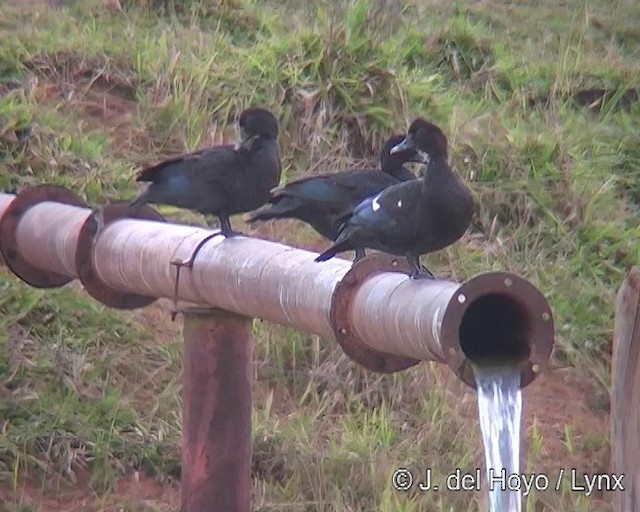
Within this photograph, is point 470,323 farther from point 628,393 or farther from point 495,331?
point 628,393

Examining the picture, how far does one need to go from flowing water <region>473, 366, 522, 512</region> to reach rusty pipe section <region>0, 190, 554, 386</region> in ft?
0.11

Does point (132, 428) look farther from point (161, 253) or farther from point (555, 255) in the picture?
point (555, 255)

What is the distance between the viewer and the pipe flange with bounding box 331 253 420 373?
350 centimetres

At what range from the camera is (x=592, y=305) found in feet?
23.4

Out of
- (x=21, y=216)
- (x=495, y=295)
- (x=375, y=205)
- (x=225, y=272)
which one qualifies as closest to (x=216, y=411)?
(x=225, y=272)

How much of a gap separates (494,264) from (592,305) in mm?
546

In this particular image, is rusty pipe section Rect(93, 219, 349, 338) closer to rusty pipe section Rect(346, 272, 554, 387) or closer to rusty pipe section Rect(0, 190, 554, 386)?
rusty pipe section Rect(0, 190, 554, 386)

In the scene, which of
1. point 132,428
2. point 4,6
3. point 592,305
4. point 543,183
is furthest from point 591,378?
point 4,6

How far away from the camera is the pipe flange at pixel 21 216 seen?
5012 millimetres

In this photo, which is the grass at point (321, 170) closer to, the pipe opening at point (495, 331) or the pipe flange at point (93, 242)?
the pipe flange at point (93, 242)

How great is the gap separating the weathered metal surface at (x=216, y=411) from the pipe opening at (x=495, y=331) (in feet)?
4.18

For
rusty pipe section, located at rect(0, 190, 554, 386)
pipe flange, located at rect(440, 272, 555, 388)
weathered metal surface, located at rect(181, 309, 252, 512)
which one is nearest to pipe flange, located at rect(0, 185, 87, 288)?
rusty pipe section, located at rect(0, 190, 554, 386)

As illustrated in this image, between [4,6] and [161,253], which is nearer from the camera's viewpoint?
[161,253]

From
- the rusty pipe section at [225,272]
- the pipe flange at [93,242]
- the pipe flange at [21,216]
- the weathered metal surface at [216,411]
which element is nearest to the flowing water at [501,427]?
the rusty pipe section at [225,272]
